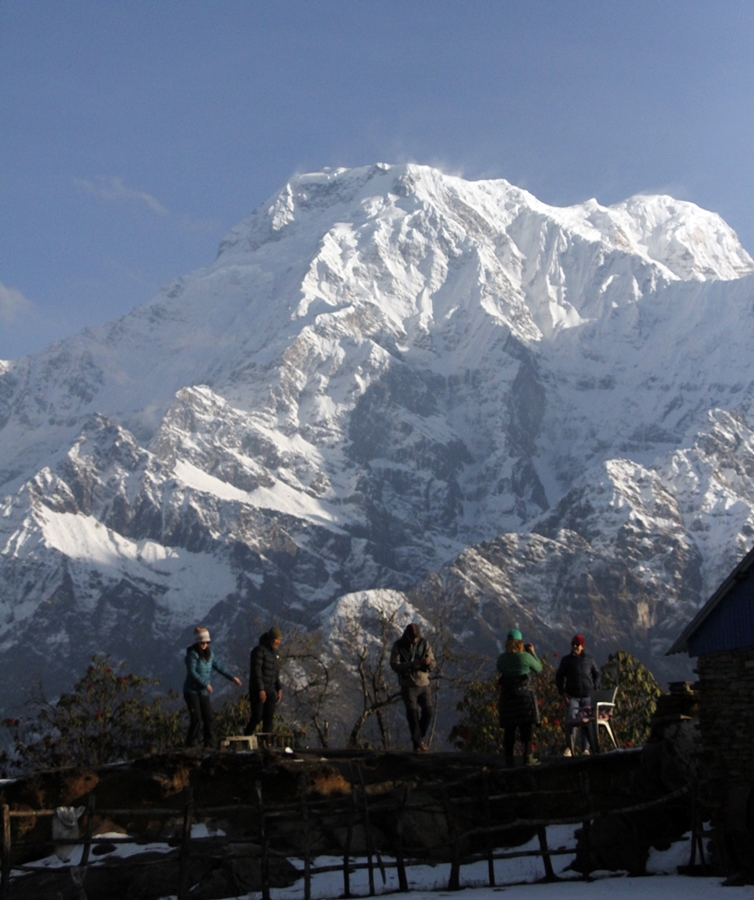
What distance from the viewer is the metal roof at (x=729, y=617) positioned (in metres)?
19.7

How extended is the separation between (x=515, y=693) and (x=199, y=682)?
529cm

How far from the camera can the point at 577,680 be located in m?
21.6

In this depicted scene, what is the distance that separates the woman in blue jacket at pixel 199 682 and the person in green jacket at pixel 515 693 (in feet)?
15.1

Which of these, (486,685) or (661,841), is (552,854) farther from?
(486,685)

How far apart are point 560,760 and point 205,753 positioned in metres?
5.76

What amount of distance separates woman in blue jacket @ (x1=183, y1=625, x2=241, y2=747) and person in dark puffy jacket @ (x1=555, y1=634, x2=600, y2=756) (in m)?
5.67

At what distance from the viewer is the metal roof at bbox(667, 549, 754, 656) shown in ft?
64.7

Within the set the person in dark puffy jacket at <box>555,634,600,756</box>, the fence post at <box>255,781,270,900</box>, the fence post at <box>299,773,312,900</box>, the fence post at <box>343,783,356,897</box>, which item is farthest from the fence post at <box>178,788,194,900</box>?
the person in dark puffy jacket at <box>555,634,600,756</box>

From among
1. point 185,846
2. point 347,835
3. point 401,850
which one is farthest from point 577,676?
point 185,846

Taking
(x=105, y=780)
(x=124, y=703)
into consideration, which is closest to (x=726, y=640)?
(x=105, y=780)

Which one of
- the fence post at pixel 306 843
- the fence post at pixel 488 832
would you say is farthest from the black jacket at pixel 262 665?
the fence post at pixel 488 832

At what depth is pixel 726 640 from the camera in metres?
20.0

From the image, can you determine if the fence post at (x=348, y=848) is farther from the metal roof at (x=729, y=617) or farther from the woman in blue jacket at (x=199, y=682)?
the metal roof at (x=729, y=617)

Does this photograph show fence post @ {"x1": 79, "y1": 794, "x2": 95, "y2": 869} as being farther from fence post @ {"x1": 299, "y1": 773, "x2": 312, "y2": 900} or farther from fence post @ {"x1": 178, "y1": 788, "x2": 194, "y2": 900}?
fence post @ {"x1": 299, "y1": 773, "x2": 312, "y2": 900}
